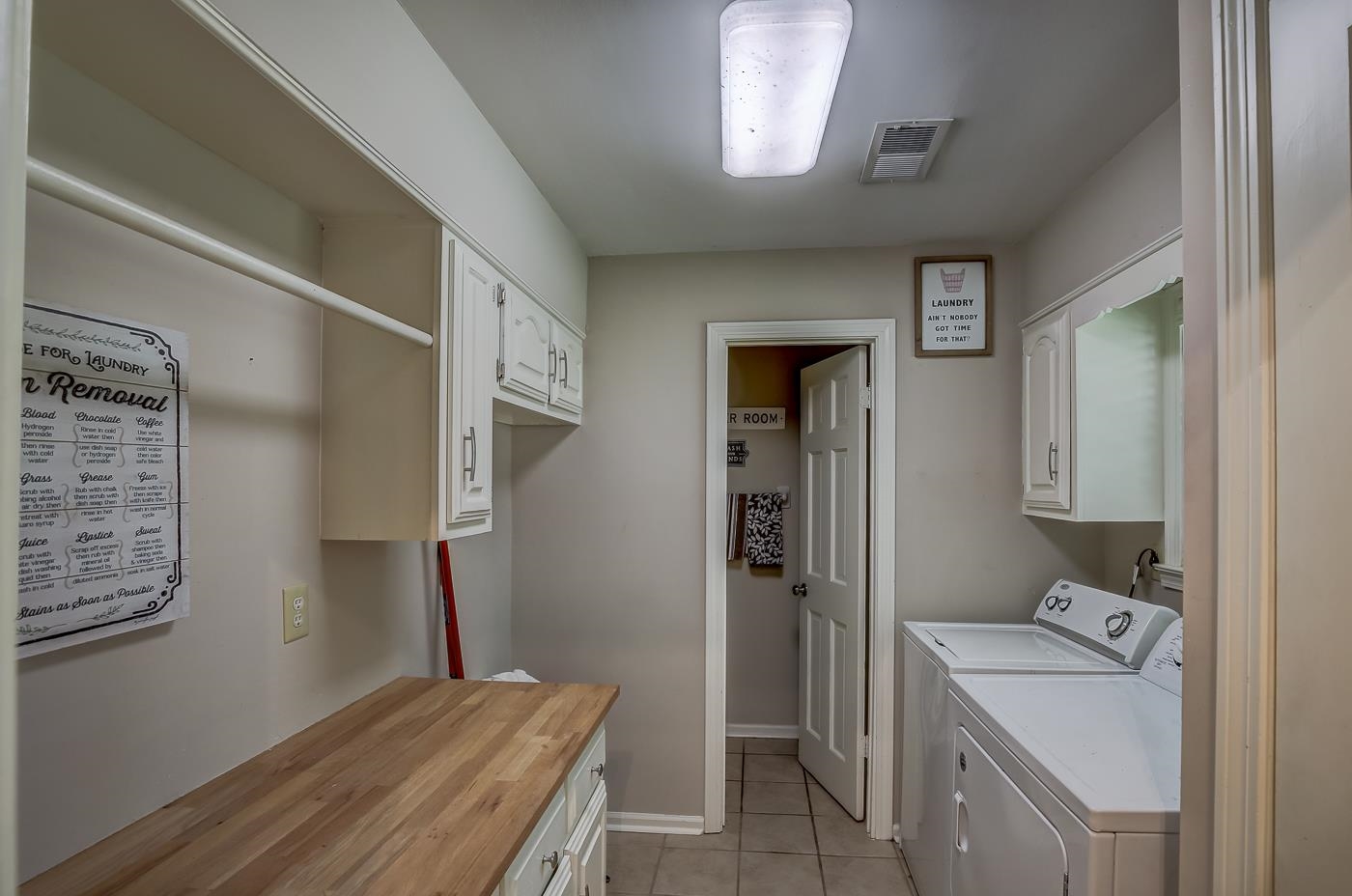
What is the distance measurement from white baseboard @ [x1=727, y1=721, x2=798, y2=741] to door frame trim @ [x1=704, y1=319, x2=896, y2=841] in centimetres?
99

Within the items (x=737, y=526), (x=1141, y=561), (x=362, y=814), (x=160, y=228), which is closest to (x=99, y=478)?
(x=160, y=228)

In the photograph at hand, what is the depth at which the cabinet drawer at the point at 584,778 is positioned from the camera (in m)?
1.53

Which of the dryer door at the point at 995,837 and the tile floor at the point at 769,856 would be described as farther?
the tile floor at the point at 769,856

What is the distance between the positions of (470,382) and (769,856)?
7.12 ft

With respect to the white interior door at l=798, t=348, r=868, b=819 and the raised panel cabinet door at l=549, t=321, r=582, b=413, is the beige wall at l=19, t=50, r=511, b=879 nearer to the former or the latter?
the raised panel cabinet door at l=549, t=321, r=582, b=413

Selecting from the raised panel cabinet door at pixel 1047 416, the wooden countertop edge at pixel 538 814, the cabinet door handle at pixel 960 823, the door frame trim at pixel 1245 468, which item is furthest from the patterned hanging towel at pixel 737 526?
the door frame trim at pixel 1245 468

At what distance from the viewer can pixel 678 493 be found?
2.79m

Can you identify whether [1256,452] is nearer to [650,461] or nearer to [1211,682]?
[1211,682]

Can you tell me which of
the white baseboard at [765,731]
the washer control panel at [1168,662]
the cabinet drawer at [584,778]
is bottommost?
the white baseboard at [765,731]

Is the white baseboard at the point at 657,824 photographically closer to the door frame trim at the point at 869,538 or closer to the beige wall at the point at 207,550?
the door frame trim at the point at 869,538

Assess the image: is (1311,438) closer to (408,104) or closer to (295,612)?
(408,104)

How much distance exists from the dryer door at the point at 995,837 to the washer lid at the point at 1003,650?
0.91ft

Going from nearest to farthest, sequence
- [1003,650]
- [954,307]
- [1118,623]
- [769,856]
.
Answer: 1. [1118,623]
2. [1003,650]
3. [769,856]
4. [954,307]

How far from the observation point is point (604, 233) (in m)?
2.60
